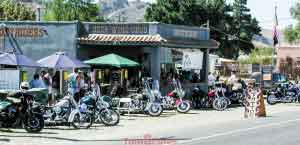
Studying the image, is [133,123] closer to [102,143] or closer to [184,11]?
[102,143]

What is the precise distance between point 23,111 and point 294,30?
7348cm

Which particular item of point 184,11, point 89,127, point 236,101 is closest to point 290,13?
point 184,11

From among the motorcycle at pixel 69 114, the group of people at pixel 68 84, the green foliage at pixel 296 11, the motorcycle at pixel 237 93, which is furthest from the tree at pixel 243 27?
the motorcycle at pixel 69 114

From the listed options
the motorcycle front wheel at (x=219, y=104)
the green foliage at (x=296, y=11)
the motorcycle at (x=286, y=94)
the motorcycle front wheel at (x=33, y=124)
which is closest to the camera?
the motorcycle front wheel at (x=33, y=124)

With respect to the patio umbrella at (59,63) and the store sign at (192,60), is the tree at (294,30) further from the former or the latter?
the patio umbrella at (59,63)

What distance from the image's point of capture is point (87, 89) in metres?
26.9

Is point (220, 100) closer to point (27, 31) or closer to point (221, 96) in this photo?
point (221, 96)

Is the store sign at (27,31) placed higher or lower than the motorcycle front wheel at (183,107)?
higher

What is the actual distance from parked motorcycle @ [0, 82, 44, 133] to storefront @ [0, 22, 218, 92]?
37.7 feet

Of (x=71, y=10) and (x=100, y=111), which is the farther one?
(x=71, y=10)

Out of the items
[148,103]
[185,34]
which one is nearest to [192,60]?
[185,34]

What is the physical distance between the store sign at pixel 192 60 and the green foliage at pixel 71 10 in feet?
145

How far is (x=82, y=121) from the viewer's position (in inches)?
850

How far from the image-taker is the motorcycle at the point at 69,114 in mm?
21500
